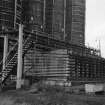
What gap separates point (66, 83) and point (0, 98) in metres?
10.1

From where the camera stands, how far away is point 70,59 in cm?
2662

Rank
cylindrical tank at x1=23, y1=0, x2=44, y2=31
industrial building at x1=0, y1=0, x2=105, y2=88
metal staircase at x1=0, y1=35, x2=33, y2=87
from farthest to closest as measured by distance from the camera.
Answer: cylindrical tank at x1=23, y1=0, x2=44, y2=31 → industrial building at x1=0, y1=0, x2=105, y2=88 → metal staircase at x1=0, y1=35, x2=33, y2=87

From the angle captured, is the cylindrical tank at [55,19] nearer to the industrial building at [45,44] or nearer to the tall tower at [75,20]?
the industrial building at [45,44]

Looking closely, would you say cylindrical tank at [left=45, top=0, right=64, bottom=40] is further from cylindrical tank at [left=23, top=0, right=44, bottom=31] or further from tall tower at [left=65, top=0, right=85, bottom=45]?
cylindrical tank at [left=23, top=0, right=44, bottom=31]

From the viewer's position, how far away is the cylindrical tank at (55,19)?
170 feet

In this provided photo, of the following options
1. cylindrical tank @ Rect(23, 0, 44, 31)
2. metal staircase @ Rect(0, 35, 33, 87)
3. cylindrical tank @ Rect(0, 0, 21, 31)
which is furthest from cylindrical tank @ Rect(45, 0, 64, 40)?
metal staircase @ Rect(0, 35, 33, 87)

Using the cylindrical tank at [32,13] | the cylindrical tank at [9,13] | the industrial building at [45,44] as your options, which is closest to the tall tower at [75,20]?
the industrial building at [45,44]

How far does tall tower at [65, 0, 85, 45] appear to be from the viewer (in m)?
56.4

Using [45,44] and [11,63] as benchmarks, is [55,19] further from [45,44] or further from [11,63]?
[11,63]

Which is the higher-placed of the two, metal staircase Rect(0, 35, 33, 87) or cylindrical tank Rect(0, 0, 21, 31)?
cylindrical tank Rect(0, 0, 21, 31)

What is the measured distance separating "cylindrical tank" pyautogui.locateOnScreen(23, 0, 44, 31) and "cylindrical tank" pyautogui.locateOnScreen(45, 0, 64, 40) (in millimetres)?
4148

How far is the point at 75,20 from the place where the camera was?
56844mm

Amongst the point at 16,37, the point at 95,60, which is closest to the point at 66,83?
the point at 16,37

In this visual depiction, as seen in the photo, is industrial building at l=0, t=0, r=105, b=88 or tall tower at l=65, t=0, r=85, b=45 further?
tall tower at l=65, t=0, r=85, b=45
